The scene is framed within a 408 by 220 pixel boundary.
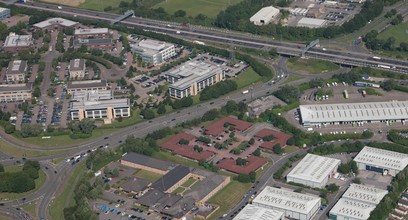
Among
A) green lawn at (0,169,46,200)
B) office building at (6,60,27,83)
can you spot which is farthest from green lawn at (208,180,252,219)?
office building at (6,60,27,83)

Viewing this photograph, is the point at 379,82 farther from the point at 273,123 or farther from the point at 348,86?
the point at 273,123

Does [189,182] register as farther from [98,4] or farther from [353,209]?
[98,4]

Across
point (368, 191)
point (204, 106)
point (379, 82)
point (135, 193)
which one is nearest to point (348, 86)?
point (379, 82)

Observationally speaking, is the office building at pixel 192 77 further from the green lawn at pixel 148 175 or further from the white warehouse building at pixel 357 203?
the white warehouse building at pixel 357 203

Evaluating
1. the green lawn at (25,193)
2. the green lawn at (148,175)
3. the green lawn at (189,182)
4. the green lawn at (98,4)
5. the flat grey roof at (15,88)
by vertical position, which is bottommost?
the green lawn at (25,193)

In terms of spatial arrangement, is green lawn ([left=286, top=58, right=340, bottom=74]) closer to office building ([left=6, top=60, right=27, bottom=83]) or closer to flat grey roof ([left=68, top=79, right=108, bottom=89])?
flat grey roof ([left=68, top=79, right=108, bottom=89])

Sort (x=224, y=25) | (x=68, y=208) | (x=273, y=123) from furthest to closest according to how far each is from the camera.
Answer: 1. (x=224, y=25)
2. (x=273, y=123)
3. (x=68, y=208)

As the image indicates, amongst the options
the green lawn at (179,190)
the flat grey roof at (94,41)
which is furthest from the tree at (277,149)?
the flat grey roof at (94,41)
